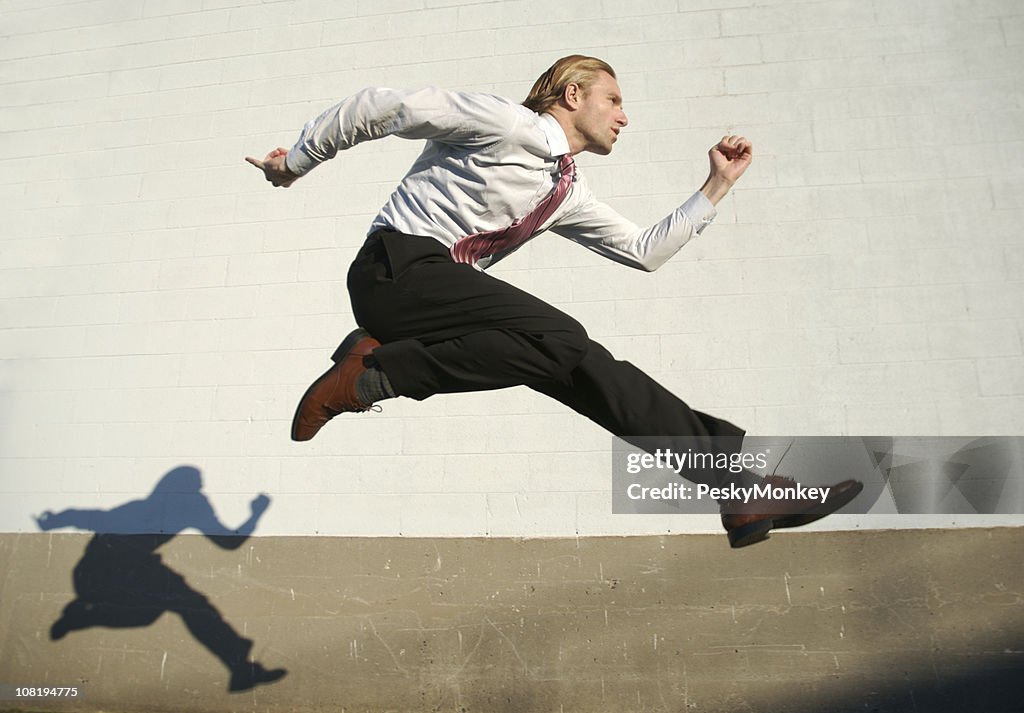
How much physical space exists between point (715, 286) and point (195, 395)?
2.30 meters

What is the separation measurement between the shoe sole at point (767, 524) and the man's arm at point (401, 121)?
111 cm

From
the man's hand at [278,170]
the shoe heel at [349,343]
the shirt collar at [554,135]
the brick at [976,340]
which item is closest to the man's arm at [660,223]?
the shirt collar at [554,135]

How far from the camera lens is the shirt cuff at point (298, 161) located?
198 centimetres

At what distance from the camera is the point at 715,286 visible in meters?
3.59

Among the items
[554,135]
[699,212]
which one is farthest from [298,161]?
[699,212]

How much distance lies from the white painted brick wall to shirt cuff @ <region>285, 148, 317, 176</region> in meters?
1.80

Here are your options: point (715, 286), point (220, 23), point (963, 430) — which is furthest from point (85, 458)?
point (963, 430)

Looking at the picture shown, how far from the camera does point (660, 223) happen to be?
7.86ft

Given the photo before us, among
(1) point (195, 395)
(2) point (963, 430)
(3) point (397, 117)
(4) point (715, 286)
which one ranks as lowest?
(2) point (963, 430)

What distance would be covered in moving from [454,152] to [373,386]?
22.9 inches

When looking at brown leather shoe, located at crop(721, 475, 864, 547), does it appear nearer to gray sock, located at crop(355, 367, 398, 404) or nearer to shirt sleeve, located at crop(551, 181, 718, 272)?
shirt sleeve, located at crop(551, 181, 718, 272)

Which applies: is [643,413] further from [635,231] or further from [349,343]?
[349,343]

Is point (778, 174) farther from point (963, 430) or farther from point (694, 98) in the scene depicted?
point (963, 430)

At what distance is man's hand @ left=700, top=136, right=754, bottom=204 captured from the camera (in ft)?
7.57
